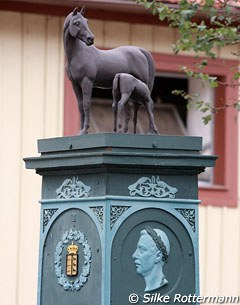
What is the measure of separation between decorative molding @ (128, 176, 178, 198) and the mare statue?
334 mm

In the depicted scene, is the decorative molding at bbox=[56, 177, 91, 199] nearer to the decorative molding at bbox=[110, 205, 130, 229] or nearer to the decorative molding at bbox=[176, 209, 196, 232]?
the decorative molding at bbox=[110, 205, 130, 229]

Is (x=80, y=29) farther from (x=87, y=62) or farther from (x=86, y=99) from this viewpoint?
(x=86, y=99)

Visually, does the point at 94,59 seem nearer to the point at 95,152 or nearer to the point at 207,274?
the point at 95,152

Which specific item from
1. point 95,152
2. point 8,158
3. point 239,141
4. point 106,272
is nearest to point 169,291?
point 106,272

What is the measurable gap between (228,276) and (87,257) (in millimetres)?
6470

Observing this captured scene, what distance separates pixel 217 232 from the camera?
1339cm

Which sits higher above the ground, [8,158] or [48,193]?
[8,158]

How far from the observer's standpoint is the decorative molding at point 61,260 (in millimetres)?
7137

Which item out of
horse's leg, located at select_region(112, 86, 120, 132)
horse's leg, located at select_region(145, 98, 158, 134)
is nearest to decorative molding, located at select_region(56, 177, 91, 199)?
horse's leg, located at select_region(112, 86, 120, 132)

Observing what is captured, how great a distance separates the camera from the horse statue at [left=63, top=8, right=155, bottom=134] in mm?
7500

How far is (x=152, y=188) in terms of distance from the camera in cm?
718

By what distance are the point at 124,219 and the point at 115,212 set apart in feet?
0.21

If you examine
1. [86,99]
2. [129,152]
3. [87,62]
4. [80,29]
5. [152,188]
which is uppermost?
[80,29]

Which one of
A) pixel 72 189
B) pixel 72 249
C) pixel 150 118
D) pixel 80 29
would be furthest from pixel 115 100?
pixel 72 249
